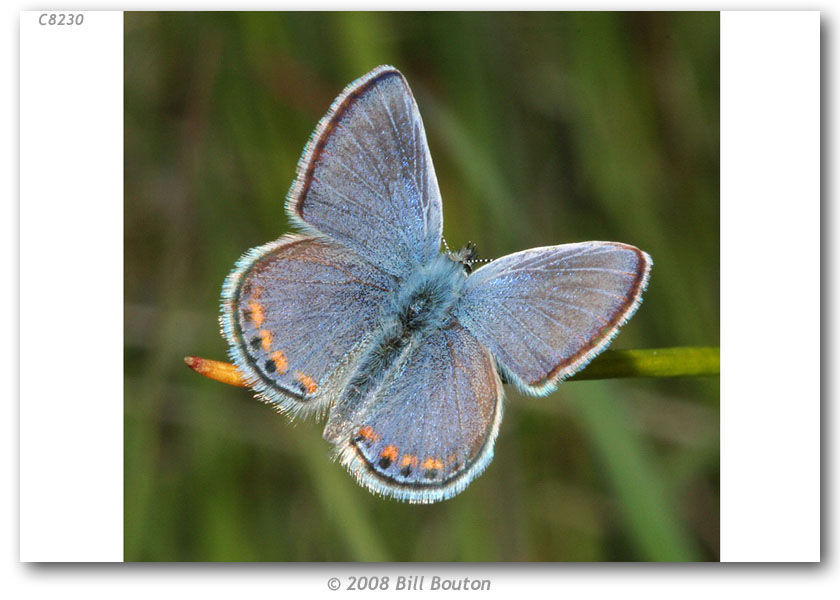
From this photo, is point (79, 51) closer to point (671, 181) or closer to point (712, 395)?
point (671, 181)

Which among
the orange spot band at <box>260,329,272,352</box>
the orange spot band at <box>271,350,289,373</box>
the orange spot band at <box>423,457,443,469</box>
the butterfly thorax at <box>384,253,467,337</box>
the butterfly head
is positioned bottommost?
the orange spot band at <box>423,457,443,469</box>

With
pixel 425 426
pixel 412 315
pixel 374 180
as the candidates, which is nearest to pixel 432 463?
pixel 425 426

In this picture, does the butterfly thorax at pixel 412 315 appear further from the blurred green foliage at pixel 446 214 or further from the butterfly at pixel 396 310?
the blurred green foliage at pixel 446 214

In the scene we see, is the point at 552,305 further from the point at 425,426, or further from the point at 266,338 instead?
the point at 266,338

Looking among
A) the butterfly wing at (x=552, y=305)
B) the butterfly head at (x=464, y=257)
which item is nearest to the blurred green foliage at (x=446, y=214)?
the butterfly head at (x=464, y=257)

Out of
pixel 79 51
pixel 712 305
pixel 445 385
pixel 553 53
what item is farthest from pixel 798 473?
pixel 79 51

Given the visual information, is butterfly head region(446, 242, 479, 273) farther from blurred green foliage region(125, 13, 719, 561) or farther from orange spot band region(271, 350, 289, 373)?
blurred green foliage region(125, 13, 719, 561)

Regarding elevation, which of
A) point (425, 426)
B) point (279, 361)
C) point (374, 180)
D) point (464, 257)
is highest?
point (374, 180)

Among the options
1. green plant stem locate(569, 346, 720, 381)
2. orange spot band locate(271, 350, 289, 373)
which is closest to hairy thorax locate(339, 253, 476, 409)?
orange spot band locate(271, 350, 289, 373)
